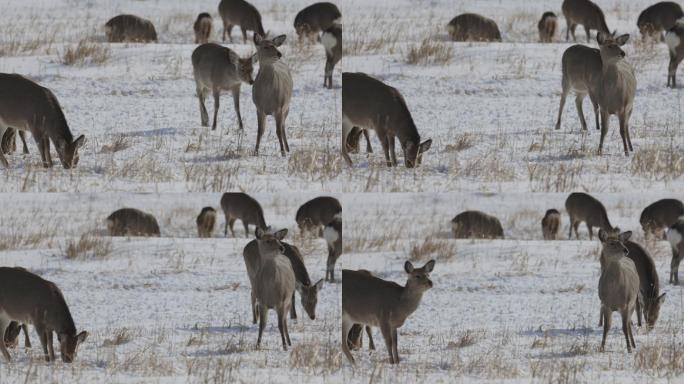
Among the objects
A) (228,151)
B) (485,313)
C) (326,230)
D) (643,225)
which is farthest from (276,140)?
(643,225)

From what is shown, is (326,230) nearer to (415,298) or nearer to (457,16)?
(415,298)

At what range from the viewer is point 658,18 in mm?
19047

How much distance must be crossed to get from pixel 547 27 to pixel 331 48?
3.78 m

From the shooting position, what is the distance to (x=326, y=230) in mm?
13250

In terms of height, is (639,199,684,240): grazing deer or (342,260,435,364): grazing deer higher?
(639,199,684,240): grazing deer

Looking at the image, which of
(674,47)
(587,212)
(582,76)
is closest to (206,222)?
(587,212)

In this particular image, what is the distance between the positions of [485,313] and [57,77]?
5445 mm

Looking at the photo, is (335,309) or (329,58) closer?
(335,309)

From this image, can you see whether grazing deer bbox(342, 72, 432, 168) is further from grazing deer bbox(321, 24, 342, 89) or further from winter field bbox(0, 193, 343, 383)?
grazing deer bbox(321, 24, 342, 89)

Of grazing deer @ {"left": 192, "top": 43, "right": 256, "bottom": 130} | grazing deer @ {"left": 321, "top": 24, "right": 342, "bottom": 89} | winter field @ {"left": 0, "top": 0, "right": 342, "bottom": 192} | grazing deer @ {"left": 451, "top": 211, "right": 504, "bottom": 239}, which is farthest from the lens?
grazing deer @ {"left": 321, "top": 24, "right": 342, "bottom": 89}

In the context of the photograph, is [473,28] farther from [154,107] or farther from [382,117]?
[382,117]

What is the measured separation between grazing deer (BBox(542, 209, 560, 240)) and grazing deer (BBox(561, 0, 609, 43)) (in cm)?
438

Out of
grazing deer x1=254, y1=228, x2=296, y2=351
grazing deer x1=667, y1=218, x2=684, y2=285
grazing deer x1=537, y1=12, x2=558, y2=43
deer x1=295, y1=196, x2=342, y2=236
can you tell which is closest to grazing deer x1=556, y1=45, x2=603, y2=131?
grazing deer x1=667, y1=218, x2=684, y2=285

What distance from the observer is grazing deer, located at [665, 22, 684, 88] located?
1689cm
